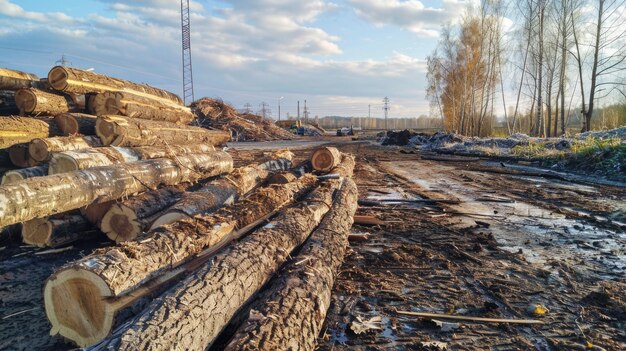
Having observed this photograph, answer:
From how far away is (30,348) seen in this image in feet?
9.98

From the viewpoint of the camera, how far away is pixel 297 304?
306cm

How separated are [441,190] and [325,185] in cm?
373

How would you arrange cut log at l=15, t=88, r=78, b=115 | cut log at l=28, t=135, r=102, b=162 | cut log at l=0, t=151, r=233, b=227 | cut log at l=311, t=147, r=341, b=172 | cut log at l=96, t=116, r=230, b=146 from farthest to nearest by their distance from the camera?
cut log at l=311, t=147, r=341, b=172
cut log at l=96, t=116, r=230, b=146
cut log at l=15, t=88, r=78, b=115
cut log at l=28, t=135, r=102, b=162
cut log at l=0, t=151, r=233, b=227

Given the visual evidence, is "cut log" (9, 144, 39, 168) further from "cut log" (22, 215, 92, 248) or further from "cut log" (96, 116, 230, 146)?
"cut log" (22, 215, 92, 248)

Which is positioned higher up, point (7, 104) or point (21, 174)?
point (7, 104)

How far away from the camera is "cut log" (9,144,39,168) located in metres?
6.29

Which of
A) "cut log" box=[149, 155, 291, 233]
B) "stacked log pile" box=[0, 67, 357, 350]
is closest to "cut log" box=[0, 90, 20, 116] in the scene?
"stacked log pile" box=[0, 67, 357, 350]

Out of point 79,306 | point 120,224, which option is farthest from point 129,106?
point 79,306

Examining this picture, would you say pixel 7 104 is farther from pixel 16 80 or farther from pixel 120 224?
pixel 120 224

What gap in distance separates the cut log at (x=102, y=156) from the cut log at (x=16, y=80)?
2.12m

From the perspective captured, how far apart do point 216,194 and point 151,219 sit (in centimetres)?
112

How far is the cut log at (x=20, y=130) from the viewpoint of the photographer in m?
6.20

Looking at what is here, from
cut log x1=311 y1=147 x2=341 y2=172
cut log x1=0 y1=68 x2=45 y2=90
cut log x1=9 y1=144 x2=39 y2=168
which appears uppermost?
cut log x1=0 y1=68 x2=45 y2=90

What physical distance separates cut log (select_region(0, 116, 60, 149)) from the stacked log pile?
2 centimetres
